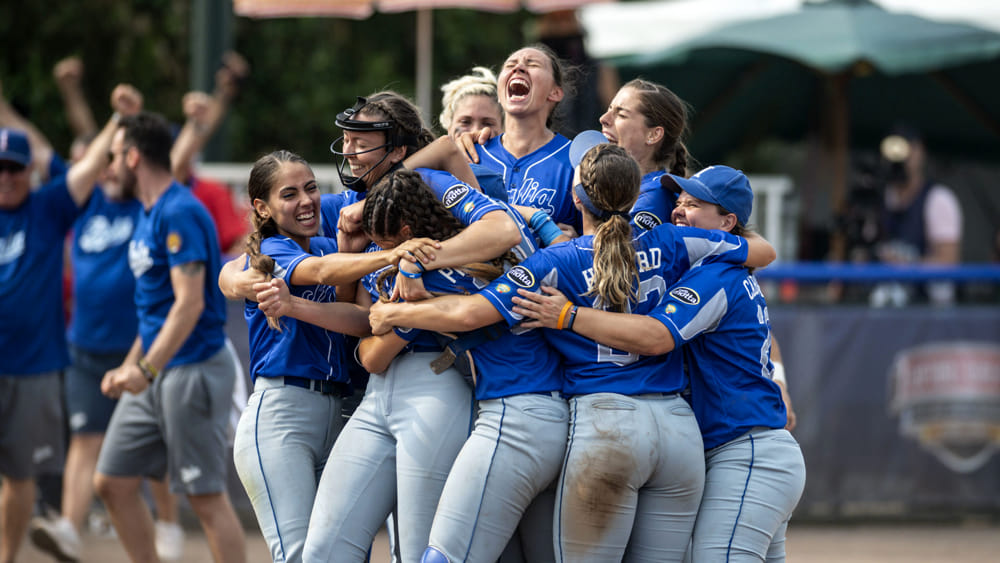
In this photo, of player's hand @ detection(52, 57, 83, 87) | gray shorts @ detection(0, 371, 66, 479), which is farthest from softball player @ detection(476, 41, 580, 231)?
player's hand @ detection(52, 57, 83, 87)

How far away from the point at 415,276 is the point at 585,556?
1.01m

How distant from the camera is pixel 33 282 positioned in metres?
6.43

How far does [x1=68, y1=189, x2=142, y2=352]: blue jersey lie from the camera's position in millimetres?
6426

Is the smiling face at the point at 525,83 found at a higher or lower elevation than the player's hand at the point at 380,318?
higher

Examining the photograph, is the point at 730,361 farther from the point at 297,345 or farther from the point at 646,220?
the point at 297,345

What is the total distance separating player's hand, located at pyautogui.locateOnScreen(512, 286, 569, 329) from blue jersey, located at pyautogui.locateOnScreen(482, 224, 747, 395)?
0.03 metres

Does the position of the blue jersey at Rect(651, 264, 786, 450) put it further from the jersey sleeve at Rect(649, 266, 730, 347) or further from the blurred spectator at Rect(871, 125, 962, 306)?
the blurred spectator at Rect(871, 125, 962, 306)

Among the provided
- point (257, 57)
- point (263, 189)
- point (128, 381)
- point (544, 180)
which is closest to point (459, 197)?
point (544, 180)

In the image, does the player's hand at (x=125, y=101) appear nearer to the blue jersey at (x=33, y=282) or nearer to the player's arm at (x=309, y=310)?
the blue jersey at (x=33, y=282)

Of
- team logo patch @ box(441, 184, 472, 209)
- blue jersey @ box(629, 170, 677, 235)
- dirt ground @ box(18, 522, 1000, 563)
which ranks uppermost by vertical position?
team logo patch @ box(441, 184, 472, 209)

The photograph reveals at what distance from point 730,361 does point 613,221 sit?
0.65 meters

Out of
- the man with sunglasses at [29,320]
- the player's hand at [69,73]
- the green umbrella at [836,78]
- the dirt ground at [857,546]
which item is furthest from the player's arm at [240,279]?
the green umbrella at [836,78]

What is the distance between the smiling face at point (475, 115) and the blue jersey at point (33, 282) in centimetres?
258

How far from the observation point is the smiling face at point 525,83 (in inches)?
180
